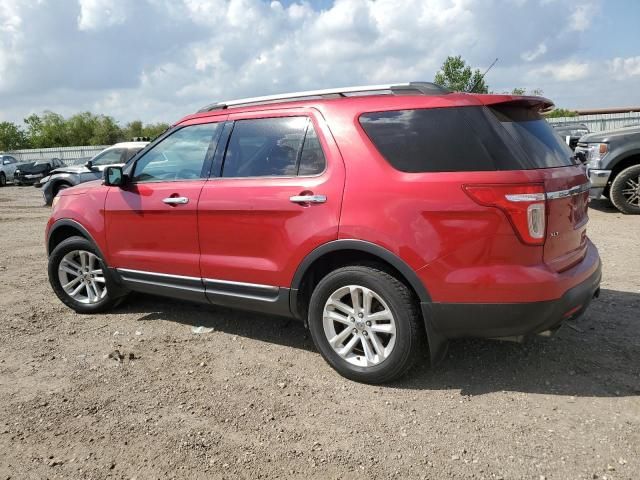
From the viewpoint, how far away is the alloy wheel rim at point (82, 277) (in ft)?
16.8

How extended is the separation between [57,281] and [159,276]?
1.44 metres

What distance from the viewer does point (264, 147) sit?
12.8ft

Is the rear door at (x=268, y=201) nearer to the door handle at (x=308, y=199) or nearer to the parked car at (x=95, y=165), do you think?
the door handle at (x=308, y=199)

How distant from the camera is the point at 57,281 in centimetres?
523

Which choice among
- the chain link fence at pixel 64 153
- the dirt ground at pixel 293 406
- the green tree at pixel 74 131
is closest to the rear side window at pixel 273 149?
the dirt ground at pixel 293 406

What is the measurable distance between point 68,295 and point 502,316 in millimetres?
4058

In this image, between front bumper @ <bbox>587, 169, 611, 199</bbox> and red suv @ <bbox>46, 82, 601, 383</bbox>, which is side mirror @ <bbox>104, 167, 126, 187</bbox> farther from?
front bumper @ <bbox>587, 169, 611, 199</bbox>

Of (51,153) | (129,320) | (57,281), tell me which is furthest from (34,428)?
(51,153)

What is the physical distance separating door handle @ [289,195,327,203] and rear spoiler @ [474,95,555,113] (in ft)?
3.63

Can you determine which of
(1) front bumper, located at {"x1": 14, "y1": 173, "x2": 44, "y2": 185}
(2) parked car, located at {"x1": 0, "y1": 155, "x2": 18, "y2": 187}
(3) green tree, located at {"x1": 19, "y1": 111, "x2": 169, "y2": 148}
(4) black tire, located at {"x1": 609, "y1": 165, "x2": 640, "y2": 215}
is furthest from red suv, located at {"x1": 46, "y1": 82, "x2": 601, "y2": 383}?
(3) green tree, located at {"x1": 19, "y1": 111, "x2": 169, "y2": 148}

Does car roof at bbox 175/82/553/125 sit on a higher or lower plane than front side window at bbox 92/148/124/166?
higher

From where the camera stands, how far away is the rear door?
138 inches

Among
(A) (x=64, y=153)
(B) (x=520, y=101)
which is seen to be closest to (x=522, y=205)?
(B) (x=520, y=101)

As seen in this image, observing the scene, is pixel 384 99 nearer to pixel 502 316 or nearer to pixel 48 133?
pixel 502 316
